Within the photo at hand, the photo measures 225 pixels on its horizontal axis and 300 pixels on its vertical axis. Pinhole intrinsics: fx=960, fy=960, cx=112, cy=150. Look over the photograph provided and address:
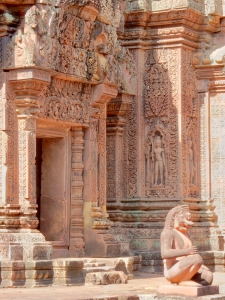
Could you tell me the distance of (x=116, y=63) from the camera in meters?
19.2

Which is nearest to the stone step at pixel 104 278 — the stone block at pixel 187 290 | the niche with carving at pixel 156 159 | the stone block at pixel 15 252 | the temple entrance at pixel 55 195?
the stone block at pixel 15 252

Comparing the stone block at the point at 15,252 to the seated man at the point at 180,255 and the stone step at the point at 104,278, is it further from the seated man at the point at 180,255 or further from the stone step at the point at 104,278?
the seated man at the point at 180,255

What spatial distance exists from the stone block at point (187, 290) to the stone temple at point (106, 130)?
10.1ft

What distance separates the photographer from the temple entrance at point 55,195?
1848 cm

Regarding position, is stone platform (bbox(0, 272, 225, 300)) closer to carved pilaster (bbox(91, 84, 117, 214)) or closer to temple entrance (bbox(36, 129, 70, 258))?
temple entrance (bbox(36, 129, 70, 258))

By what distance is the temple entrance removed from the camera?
18.5 meters

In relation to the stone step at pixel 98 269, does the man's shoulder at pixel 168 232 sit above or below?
above

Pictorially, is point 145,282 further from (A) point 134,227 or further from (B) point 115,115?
(B) point 115,115

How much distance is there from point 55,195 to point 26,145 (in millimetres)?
1981

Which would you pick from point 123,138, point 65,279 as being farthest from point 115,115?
point 65,279

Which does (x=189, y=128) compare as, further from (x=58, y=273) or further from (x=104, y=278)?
→ (x=58, y=273)

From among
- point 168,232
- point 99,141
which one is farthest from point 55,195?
point 168,232

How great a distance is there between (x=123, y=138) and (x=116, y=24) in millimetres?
2836

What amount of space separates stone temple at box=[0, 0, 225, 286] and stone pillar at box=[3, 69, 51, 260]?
22 mm
